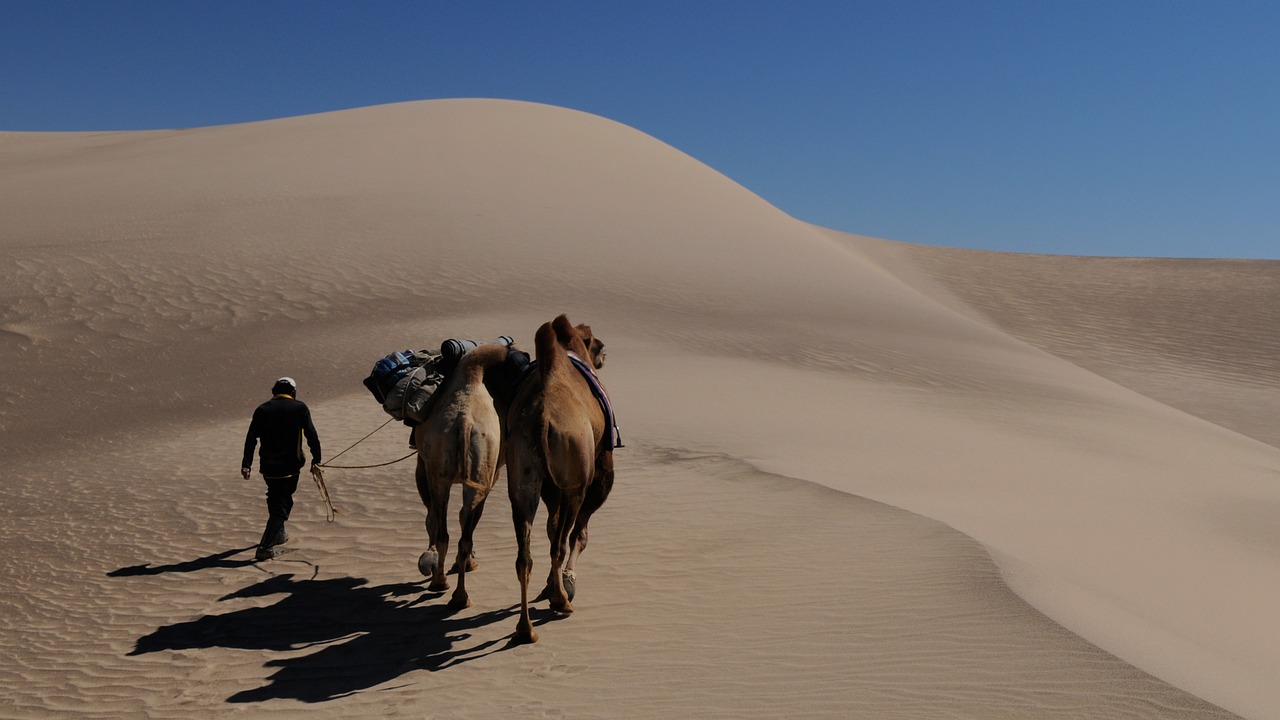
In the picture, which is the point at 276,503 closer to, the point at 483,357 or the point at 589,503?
the point at 483,357

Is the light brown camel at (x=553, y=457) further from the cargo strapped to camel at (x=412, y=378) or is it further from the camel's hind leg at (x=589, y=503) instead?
the cargo strapped to camel at (x=412, y=378)

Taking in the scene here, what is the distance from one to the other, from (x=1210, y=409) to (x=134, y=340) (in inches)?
1010

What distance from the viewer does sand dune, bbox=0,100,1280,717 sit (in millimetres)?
6414

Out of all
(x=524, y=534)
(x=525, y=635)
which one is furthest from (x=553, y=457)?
(x=525, y=635)

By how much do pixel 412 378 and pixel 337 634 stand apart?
6.72ft

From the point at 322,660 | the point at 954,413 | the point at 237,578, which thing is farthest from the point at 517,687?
the point at 954,413

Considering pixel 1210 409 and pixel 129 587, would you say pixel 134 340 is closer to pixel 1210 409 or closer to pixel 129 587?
pixel 129 587

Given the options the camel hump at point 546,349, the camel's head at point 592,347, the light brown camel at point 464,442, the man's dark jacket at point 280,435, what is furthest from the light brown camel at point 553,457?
the man's dark jacket at point 280,435

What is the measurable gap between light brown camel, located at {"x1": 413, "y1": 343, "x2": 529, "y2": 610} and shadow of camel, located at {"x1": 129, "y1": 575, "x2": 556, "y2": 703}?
39cm

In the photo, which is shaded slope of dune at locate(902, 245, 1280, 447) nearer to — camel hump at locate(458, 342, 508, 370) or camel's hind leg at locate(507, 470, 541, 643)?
camel hump at locate(458, 342, 508, 370)

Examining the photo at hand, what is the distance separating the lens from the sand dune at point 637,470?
6414mm

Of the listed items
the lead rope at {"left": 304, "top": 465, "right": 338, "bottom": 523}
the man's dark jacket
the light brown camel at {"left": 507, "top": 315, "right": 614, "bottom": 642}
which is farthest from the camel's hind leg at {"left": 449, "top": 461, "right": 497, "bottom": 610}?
the man's dark jacket

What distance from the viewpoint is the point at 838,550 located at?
8.58 m

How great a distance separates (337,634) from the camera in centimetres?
758
